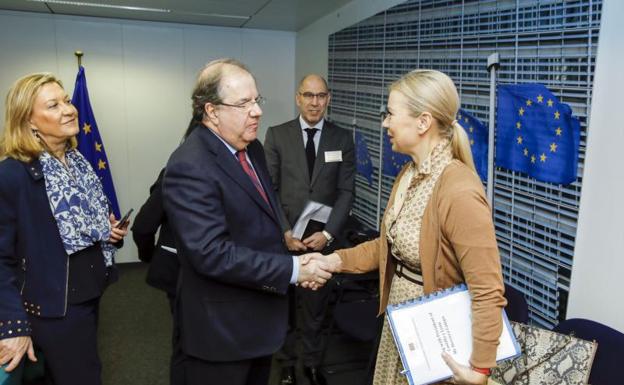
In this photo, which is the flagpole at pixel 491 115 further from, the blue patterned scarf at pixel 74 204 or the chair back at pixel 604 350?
the blue patterned scarf at pixel 74 204

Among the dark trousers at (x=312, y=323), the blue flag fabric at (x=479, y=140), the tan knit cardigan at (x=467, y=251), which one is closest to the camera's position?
the tan knit cardigan at (x=467, y=251)

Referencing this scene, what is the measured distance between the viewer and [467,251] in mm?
1202

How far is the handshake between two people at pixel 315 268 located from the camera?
1587 millimetres

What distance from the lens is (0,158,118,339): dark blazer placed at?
156 cm

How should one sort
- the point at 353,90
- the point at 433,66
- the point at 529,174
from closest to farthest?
1. the point at 529,174
2. the point at 433,66
3. the point at 353,90

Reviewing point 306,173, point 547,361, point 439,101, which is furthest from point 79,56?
point 547,361

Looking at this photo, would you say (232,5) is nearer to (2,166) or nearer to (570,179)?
(2,166)

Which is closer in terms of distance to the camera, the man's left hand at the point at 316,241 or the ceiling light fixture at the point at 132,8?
the man's left hand at the point at 316,241

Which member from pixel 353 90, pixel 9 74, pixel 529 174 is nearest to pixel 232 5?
pixel 353 90

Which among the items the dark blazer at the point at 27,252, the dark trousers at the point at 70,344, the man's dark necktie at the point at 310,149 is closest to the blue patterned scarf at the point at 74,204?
the dark blazer at the point at 27,252

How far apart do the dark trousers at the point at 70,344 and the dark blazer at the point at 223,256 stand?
463mm

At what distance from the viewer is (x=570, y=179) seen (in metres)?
1.71

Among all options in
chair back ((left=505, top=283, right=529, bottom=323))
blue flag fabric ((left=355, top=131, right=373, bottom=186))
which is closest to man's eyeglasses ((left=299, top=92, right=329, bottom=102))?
blue flag fabric ((left=355, top=131, right=373, bottom=186))

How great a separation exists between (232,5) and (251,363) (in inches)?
126
